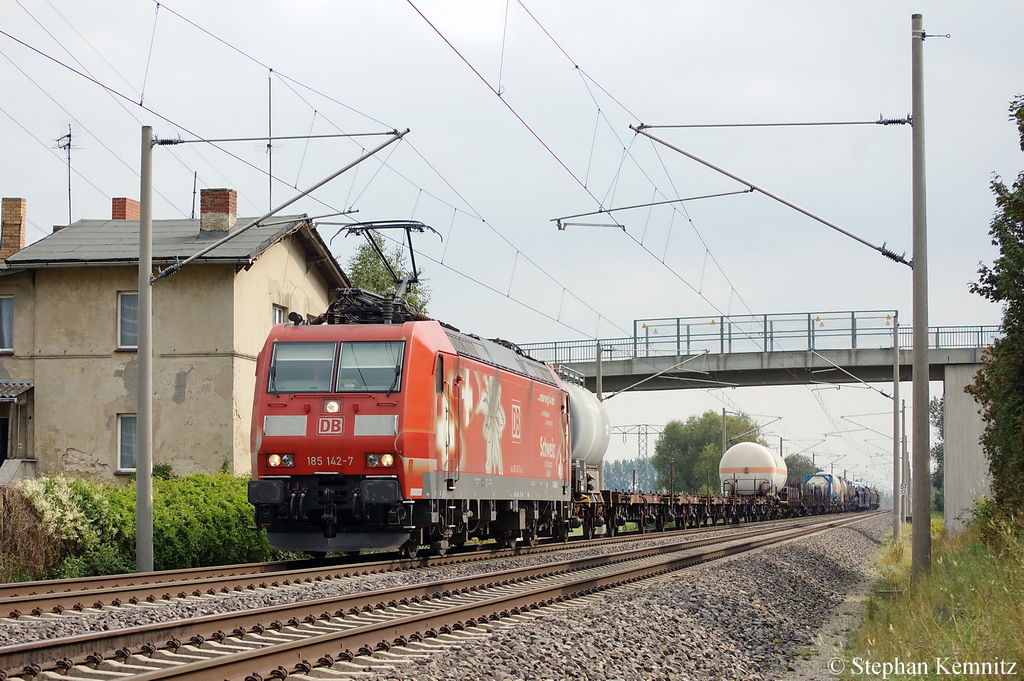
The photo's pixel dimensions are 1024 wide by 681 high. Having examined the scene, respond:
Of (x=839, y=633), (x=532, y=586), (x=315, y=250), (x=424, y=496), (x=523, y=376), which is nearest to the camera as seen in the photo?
(x=839, y=633)

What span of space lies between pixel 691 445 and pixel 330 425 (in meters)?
104

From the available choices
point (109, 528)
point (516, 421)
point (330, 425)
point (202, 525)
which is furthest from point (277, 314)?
point (330, 425)

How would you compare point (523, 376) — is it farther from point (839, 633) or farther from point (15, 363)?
point (15, 363)

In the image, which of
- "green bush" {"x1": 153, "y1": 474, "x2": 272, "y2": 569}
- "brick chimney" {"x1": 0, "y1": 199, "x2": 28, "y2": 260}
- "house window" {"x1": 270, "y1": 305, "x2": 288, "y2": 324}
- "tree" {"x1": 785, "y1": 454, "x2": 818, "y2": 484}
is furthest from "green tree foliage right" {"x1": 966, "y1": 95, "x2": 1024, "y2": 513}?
"tree" {"x1": 785, "y1": 454, "x2": 818, "y2": 484}

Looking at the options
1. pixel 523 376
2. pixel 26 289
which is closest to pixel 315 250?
pixel 26 289

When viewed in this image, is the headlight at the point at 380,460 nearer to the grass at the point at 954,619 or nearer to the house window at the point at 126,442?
the grass at the point at 954,619

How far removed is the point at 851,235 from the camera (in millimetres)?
16453

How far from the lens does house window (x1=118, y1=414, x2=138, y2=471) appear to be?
27.3m

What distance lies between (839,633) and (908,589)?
214 centimetres

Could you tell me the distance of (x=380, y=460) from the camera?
15797 mm

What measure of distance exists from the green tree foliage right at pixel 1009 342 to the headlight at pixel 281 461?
1079 centimetres

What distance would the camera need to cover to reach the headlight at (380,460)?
51.6 feet

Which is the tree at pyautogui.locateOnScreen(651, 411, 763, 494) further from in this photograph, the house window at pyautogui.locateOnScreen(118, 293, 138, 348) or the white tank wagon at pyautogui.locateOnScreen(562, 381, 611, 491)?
the house window at pyautogui.locateOnScreen(118, 293, 138, 348)

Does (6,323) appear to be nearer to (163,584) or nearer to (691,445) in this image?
(163,584)
